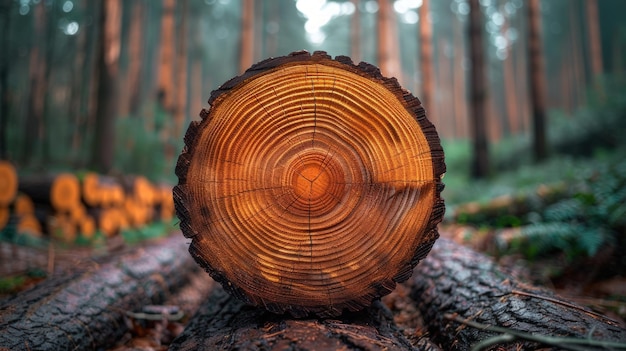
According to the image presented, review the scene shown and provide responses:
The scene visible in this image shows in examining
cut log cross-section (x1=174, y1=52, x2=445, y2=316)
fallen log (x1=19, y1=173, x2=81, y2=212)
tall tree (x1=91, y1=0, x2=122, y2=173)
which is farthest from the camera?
tall tree (x1=91, y1=0, x2=122, y2=173)

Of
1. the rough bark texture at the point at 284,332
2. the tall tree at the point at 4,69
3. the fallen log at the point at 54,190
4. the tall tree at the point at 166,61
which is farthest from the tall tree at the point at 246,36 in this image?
the rough bark texture at the point at 284,332

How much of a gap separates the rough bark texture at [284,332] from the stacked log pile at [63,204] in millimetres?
4517

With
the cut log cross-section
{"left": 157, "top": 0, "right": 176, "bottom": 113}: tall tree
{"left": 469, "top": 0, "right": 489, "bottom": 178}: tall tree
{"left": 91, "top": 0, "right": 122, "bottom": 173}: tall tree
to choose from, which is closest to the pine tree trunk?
{"left": 469, "top": 0, "right": 489, "bottom": 178}: tall tree

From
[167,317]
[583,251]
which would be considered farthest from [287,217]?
[583,251]

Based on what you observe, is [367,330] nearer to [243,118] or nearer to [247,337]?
[247,337]

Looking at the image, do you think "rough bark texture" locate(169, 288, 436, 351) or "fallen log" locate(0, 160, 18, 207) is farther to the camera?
"fallen log" locate(0, 160, 18, 207)

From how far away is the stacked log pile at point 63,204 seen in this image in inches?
209

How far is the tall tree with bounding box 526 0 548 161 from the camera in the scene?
9578 millimetres

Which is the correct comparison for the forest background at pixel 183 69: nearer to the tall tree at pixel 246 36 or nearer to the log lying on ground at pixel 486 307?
the tall tree at pixel 246 36

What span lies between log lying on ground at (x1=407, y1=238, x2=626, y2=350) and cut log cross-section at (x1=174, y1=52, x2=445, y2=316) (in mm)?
506

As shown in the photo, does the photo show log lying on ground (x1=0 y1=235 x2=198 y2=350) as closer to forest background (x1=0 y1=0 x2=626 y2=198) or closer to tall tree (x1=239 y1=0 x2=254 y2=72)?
forest background (x1=0 y1=0 x2=626 y2=198)

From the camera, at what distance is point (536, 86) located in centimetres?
976

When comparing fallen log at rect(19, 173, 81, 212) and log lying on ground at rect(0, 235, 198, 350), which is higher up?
fallen log at rect(19, 173, 81, 212)

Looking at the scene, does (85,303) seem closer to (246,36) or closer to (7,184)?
(7,184)
